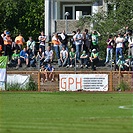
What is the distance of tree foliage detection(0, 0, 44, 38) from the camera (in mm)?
68438

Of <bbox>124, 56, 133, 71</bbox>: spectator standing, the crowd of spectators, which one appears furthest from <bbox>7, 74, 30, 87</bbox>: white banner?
<bbox>124, 56, 133, 71</bbox>: spectator standing

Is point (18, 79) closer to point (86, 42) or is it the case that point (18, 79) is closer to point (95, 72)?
point (95, 72)

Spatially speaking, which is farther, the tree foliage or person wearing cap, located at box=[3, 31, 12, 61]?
the tree foliage

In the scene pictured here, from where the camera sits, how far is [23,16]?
70.4 m

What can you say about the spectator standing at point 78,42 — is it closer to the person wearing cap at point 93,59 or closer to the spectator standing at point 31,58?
the person wearing cap at point 93,59

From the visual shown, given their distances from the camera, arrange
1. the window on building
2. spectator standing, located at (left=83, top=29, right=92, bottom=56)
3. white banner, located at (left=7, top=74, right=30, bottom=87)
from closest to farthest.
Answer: white banner, located at (left=7, top=74, right=30, bottom=87) → spectator standing, located at (left=83, top=29, right=92, bottom=56) → the window on building

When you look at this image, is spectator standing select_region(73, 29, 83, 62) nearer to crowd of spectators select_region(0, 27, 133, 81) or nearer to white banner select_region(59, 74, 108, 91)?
crowd of spectators select_region(0, 27, 133, 81)

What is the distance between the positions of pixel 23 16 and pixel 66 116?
5177 centimetres

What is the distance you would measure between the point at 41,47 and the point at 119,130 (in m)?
24.4

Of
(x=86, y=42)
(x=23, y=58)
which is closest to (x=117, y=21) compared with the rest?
(x=86, y=42)

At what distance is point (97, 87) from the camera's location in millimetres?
35375

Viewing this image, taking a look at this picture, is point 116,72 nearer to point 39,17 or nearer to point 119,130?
point 119,130

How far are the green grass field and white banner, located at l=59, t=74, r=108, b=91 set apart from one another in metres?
8.40

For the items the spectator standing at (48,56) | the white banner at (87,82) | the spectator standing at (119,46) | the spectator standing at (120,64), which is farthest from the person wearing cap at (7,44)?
the spectator standing at (120,64)
